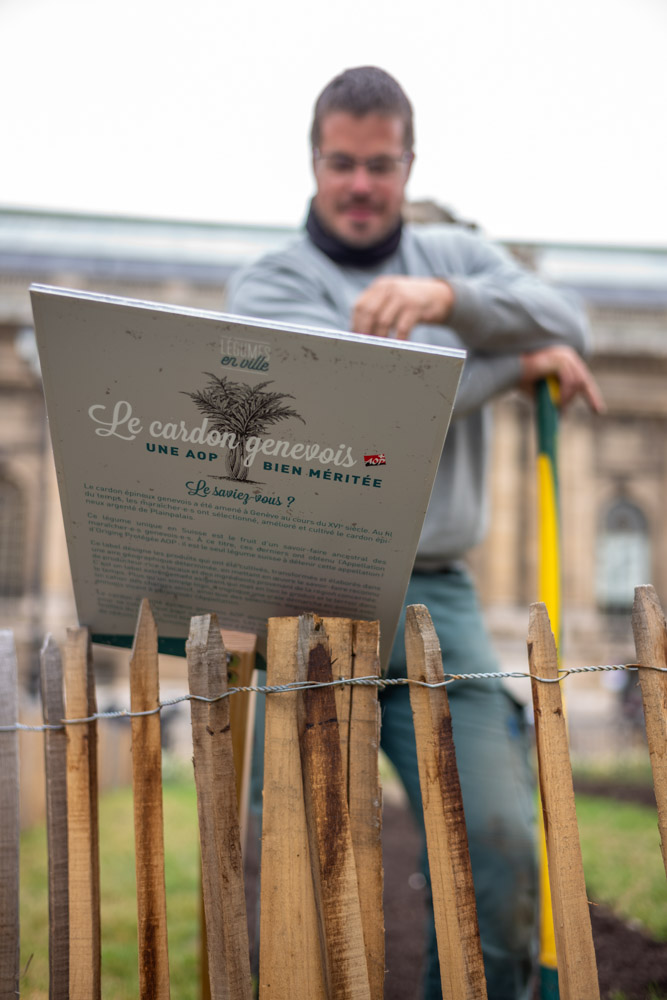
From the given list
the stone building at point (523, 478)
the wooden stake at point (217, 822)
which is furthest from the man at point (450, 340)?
the stone building at point (523, 478)

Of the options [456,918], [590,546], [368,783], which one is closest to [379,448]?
[368,783]

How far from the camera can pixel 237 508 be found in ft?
5.30

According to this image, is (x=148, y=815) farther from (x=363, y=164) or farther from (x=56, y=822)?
(x=363, y=164)

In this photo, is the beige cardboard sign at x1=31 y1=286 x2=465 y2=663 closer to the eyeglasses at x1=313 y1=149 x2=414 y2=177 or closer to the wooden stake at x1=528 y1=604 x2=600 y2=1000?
the wooden stake at x1=528 y1=604 x2=600 y2=1000

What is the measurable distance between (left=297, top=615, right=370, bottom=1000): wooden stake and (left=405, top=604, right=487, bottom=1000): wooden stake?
16 centimetres

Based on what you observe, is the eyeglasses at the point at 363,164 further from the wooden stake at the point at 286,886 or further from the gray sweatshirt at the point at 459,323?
the wooden stake at the point at 286,886

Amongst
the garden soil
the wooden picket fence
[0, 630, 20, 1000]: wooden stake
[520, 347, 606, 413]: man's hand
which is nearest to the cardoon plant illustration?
the wooden picket fence

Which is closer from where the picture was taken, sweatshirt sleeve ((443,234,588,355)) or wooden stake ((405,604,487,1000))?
wooden stake ((405,604,487,1000))

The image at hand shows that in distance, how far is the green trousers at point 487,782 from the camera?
7.07 feet

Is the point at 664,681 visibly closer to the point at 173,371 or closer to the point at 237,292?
the point at 173,371

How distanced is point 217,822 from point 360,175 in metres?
1.73

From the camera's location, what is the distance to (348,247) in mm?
2525

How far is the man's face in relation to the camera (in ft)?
7.73

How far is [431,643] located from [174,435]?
0.62m
